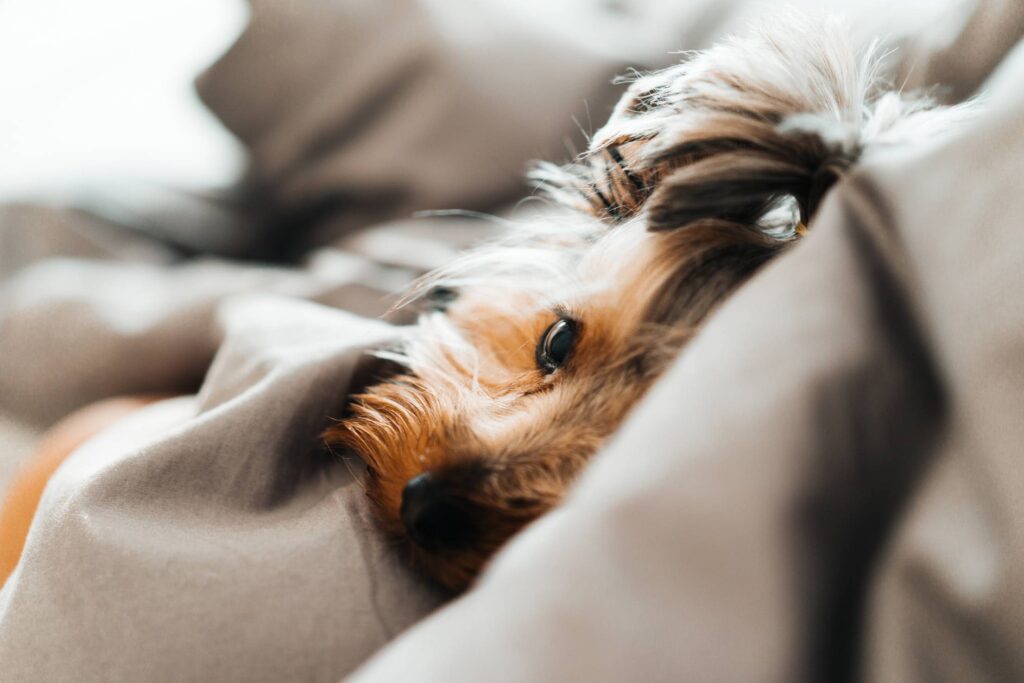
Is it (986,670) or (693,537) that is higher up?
(693,537)

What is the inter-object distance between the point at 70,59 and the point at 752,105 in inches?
76.0

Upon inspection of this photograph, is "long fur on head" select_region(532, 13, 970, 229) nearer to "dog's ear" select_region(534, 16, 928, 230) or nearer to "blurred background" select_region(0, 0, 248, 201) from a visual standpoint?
"dog's ear" select_region(534, 16, 928, 230)

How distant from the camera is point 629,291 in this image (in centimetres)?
81

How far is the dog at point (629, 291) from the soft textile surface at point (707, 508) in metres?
0.06

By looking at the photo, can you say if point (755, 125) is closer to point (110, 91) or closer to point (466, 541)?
point (466, 541)

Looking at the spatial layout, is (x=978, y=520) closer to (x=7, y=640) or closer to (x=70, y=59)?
(x=7, y=640)

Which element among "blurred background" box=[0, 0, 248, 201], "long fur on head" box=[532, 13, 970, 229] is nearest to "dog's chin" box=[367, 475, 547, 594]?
"long fur on head" box=[532, 13, 970, 229]

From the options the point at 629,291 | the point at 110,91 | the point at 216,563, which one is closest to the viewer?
the point at 216,563

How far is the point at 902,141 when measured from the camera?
2.16 feet

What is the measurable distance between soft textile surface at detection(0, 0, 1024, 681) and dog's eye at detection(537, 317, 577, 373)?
20cm

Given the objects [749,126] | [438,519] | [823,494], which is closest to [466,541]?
[438,519]

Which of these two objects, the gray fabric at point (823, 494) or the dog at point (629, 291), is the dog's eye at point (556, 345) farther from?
the gray fabric at point (823, 494)

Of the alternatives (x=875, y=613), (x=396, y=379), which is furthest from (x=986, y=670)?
(x=396, y=379)

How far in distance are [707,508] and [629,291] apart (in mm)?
385
